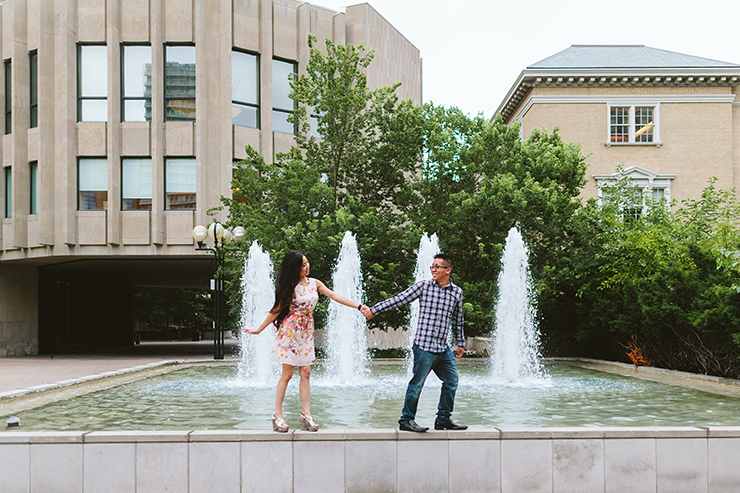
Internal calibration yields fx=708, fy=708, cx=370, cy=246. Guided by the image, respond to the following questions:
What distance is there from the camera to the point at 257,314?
18.2 meters

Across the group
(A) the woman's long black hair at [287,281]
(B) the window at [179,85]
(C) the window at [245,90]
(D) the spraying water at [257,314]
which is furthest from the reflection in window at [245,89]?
(A) the woman's long black hair at [287,281]

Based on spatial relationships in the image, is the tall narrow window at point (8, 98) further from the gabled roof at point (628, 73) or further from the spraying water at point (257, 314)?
the gabled roof at point (628, 73)

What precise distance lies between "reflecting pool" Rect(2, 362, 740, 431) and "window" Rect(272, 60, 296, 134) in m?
14.8

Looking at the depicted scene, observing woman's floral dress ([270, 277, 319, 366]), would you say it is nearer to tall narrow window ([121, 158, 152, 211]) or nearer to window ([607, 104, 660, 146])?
tall narrow window ([121, 158, 152, 211])

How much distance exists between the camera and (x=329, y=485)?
19.2 feet

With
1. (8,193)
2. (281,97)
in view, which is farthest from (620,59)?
(8,193)

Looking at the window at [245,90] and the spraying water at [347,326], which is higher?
the window at [245,90]

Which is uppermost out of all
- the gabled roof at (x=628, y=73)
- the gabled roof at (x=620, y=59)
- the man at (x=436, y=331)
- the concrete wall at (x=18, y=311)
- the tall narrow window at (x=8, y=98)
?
the gabled roof at (x=620, y=59)

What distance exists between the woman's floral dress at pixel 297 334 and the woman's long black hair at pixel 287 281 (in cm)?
7

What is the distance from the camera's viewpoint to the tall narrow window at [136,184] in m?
25.2

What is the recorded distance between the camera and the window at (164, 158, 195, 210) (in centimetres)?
2517

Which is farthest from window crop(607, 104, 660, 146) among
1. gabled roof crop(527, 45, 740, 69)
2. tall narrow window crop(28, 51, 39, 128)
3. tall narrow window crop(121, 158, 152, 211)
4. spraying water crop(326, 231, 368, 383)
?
tall narrow window crop(28, 51, 39, 128)

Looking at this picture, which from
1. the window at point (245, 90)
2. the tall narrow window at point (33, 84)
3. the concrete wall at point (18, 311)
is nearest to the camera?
the tall narrow window at point (33, 84)

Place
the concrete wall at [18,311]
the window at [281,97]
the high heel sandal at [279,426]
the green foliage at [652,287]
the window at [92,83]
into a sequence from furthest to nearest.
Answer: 1. the concrete wall at [18,311]
2. the window at [281,97]
3. the window at [92,83]
4. the green foliage at [652,287]
5. the high heel sandal at [279,426]
